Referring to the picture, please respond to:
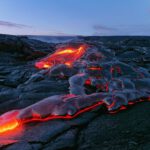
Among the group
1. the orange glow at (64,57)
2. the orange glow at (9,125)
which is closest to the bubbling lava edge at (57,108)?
the orange glow at (9,125)

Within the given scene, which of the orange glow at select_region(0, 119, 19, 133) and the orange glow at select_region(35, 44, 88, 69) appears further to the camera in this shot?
the orange glow at select_region(35, 44, 88, 69)

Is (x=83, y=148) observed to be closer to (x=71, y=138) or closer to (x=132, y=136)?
(x=71, y=138)

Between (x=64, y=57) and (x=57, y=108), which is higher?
(x=57, y=108)

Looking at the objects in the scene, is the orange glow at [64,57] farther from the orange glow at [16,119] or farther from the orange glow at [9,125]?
the orange glow at [9,125]

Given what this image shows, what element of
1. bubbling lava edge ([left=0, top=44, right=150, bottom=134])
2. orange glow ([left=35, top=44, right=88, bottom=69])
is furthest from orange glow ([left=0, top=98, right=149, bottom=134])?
orange glow ([left=35, top=44, right=88, bottom=69])

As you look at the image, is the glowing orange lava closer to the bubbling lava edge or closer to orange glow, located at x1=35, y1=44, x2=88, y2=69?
the bubbling lava edge

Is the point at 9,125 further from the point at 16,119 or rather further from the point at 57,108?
the point at 57,108

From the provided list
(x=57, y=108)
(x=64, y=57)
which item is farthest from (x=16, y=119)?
(x=64, y=57)

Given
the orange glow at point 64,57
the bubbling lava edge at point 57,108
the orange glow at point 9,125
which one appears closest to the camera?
the orange glow at point 9,125

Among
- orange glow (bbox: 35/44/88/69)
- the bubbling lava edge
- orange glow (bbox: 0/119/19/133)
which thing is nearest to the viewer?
orange glow (bbox: 0/119/19/133)

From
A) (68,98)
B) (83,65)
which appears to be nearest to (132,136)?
(68,98)

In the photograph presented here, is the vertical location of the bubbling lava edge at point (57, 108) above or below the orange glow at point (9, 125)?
above

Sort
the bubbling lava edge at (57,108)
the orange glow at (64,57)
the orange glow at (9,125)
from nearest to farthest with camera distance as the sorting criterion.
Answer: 1. the orange glow at (9,125)
2. the bubbling lava edge at (57,108)
3. the orange glow at (64,57)

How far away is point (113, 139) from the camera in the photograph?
2.05 meters
